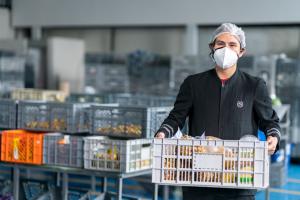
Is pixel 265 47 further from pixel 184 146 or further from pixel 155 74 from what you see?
pixel 184 146

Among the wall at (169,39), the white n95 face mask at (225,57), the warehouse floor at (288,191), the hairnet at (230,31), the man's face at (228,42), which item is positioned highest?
the wall at (169,39)

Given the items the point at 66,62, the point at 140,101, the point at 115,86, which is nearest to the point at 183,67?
the point at 115,86

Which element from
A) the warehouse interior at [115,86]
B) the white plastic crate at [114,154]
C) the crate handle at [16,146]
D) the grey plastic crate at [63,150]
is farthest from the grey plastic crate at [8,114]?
the white plastic crate at [114,154]

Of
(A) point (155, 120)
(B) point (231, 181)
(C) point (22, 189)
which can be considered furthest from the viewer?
(C) point (22, 189)

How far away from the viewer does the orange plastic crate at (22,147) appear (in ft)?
18.7

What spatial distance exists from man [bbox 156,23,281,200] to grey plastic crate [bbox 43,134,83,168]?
2.25 metres

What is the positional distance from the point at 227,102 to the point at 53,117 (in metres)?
3.08

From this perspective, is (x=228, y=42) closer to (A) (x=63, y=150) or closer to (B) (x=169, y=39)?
(A) (x=63, y=150)

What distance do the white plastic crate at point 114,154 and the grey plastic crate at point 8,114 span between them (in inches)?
48.5

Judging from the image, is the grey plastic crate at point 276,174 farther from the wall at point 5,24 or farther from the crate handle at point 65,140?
the wall at point 5,24

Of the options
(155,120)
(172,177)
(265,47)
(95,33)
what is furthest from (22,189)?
(95,33)

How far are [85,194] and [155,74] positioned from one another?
7260 millimetres

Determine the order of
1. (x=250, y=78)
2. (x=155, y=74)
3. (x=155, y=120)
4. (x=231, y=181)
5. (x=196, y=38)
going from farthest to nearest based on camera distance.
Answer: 1. (x=196, y=38)
2. (x=155, y=74)
3. (x=155, y=120)
4. (x=250, y=78)
5. (x=231, y=181)

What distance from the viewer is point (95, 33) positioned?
15.6m
